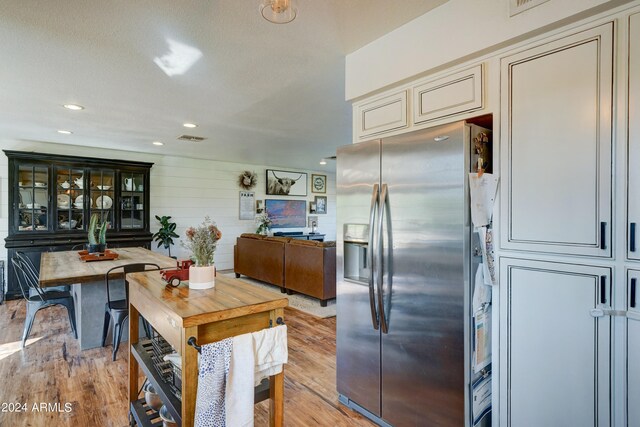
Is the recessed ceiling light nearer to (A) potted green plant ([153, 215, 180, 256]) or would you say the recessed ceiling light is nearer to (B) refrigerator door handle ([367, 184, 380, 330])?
(A) potted green plant ([153, 215, 180, 256])

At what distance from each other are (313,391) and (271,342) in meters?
1.33

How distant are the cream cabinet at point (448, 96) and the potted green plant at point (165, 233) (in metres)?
5.45

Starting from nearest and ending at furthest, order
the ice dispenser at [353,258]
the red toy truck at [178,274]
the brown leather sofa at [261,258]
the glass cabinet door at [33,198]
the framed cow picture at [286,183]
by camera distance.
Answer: the red toy truck at [178,274] < the ice dispenser at [353,258] < the glass cabinet door at [33,198] < the brown leather sofa at [261,258] < the framed cow picture at [286,183]

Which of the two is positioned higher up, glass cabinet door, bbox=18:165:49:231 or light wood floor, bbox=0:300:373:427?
glass cabinet door, bbox=18:165:49:231

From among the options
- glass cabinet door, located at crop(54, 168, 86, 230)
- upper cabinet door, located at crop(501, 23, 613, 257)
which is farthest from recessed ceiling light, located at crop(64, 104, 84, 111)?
upper cabinet door, located at crop(501, 23, 613, 257)

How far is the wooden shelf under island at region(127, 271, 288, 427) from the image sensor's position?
51.9 inches

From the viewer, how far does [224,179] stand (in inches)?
287

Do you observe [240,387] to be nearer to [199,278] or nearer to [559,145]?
[199,278]

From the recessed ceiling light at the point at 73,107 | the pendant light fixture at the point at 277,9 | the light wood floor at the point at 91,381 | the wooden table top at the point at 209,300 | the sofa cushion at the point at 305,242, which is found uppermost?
the recessed ceiling light at the point at 73,107

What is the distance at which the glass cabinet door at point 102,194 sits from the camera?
17.9 ft

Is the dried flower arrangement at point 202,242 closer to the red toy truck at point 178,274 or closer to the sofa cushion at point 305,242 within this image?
the red toy truck at point 178,274

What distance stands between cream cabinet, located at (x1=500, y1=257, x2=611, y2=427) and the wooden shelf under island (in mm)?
1096

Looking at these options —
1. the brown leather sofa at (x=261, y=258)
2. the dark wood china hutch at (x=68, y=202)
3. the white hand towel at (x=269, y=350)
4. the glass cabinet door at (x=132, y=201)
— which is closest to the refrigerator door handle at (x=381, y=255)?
the white hand towel at (x=269, y=350)

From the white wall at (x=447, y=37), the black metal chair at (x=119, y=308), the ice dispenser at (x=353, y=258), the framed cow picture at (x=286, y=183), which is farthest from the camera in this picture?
the framed cow picture at (x=286, y=183)
